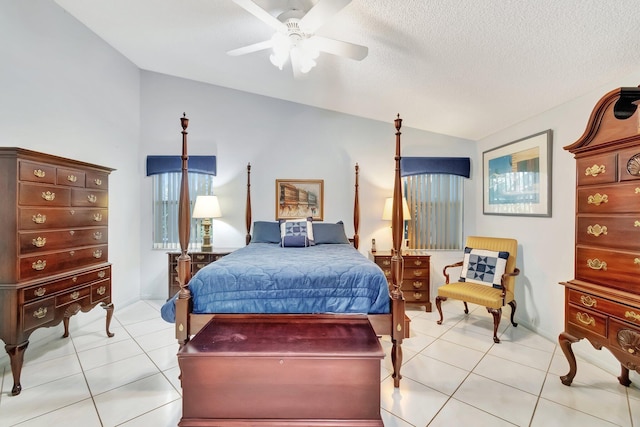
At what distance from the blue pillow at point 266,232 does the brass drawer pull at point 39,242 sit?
6.29 ft

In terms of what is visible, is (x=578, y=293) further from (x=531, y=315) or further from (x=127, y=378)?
(x=127, y=378)

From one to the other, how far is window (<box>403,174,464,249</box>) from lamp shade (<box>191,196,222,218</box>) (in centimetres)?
260

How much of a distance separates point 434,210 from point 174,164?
12.1 ft

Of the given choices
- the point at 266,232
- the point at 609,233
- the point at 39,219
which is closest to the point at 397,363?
the point at 609,233

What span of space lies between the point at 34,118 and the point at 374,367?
3.39 metres

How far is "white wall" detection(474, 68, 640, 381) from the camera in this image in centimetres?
233

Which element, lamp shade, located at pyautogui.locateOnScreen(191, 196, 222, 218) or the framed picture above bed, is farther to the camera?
the framed picture above bed

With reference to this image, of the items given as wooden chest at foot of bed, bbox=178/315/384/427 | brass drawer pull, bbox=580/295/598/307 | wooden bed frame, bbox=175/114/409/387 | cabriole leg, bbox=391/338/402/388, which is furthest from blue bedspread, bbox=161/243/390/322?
brass drawer pull, bbox=580/295/598/307

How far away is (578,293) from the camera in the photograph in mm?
1790

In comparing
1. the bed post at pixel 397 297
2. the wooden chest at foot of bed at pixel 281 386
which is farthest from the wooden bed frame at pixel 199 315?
the wooden chest at foot of bed at pixel 281 386

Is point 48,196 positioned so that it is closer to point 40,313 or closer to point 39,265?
point 39,265

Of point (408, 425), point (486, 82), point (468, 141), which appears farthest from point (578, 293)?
point (468, 141)

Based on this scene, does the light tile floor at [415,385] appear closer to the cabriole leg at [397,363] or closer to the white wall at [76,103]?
the cabriole leg at [397,363]

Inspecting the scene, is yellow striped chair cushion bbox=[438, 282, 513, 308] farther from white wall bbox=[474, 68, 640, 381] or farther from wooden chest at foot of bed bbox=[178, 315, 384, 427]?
wooden chest at foot of bed bbox=[178, 315, 384, 427]
